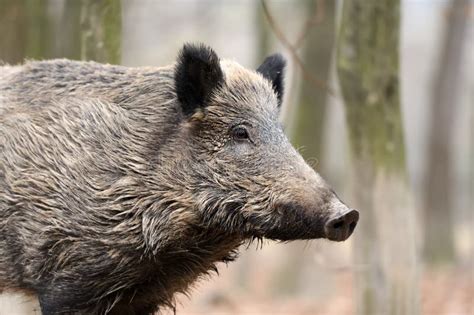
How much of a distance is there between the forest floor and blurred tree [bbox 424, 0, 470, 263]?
36.5 inches

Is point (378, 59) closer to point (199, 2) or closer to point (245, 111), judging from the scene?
point (245, 111)

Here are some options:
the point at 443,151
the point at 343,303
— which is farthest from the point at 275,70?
the point at 443,151

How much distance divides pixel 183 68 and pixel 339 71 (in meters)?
2.76

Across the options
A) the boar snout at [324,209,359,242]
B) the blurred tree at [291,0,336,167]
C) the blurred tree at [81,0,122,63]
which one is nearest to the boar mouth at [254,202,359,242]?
the boar snout at [324,209,359,242]

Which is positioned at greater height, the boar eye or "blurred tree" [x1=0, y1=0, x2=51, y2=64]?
"blurred tree" [x1=0, y1=0, x2=51, y2=64]

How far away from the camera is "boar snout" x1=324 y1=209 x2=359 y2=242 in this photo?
17.4 feet

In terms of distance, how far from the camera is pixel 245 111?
6230 millimetres

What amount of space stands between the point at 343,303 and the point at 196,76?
1045cm

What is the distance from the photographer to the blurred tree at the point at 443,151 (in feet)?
59.2

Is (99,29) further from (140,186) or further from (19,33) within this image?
(140,186)

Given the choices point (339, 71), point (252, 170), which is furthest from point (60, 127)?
point (339, 71)

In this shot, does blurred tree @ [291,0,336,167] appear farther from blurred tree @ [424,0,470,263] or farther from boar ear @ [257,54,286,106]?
boar ear @ [257,54,286,106]

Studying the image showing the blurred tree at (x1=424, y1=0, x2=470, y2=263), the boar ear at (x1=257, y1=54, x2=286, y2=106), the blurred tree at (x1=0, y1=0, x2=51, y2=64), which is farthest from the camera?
the blurred tree at (x1=424, y1=0, x2=470, y2=263)

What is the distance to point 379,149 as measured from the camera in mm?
8438
